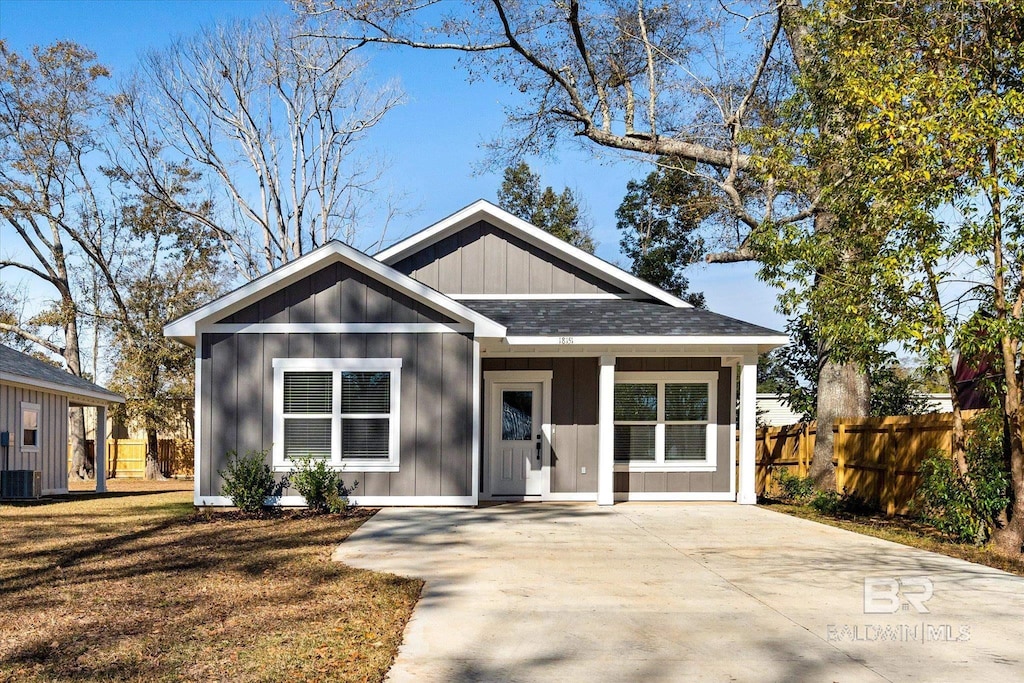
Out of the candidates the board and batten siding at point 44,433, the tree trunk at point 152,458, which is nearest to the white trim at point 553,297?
the board and batten siding at point 44,433

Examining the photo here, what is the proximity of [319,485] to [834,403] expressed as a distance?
434 inches

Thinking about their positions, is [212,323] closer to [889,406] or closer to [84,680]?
[84,680]

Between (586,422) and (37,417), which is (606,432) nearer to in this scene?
(586,422)

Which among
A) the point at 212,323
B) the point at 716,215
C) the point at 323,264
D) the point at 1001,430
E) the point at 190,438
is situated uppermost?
the point at 716,215

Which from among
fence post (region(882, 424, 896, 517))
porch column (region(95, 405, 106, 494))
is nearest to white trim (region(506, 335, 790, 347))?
fence post (region(882, 424, 896, 517))

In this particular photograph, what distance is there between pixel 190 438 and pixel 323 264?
1984 centimetres

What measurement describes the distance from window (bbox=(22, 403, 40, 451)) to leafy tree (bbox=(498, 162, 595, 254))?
2087 cm

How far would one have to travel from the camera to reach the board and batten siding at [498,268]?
16.9m

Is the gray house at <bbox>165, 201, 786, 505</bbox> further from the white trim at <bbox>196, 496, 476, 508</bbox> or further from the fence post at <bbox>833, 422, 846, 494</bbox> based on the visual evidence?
the fence post at <bbox>833, 422, 846, 494</bbox>

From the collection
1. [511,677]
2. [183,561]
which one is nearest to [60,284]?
[183,561]

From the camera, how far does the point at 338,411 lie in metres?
13.6

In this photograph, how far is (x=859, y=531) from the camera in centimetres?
1220


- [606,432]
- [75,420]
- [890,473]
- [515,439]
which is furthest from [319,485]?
[75,420]

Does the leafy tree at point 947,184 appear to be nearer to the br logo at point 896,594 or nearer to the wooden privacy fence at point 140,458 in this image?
the br logo at point 896,594
